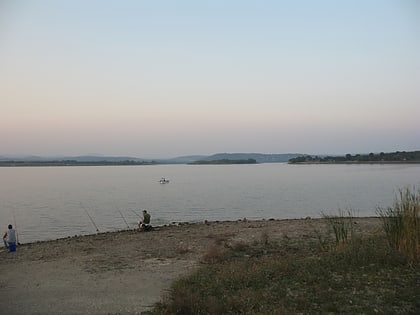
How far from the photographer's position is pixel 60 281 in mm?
10148

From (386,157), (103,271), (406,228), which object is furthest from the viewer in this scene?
(386,157)

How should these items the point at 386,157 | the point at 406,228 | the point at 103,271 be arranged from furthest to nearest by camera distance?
1. the point at 386,157
2. the point at 103,271
3. the point at 406,228

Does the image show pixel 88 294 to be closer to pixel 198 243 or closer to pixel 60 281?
pixel 60 281

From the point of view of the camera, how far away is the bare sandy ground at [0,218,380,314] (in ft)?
26.4

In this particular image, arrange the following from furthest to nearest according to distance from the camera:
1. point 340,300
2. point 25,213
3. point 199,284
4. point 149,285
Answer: point 25,213, point 149,285, point 199,284, point 340,300

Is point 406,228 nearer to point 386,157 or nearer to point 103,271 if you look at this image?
point 103,271

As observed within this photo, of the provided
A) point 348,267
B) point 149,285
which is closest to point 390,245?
point 348,267

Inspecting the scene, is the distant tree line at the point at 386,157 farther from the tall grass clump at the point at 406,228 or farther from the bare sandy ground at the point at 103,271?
the tall grass clump at the point at 406,228

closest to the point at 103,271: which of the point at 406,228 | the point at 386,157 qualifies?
the point at 406,228

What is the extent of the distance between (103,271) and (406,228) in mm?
7574

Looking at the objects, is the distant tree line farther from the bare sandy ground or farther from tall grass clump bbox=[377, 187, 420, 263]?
tall grass clump bbox=[377, 187, 420, 263]

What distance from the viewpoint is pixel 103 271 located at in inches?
440

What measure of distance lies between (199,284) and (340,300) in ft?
9.31

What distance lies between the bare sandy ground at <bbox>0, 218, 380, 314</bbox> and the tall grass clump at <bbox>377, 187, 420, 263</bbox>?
4923mm
